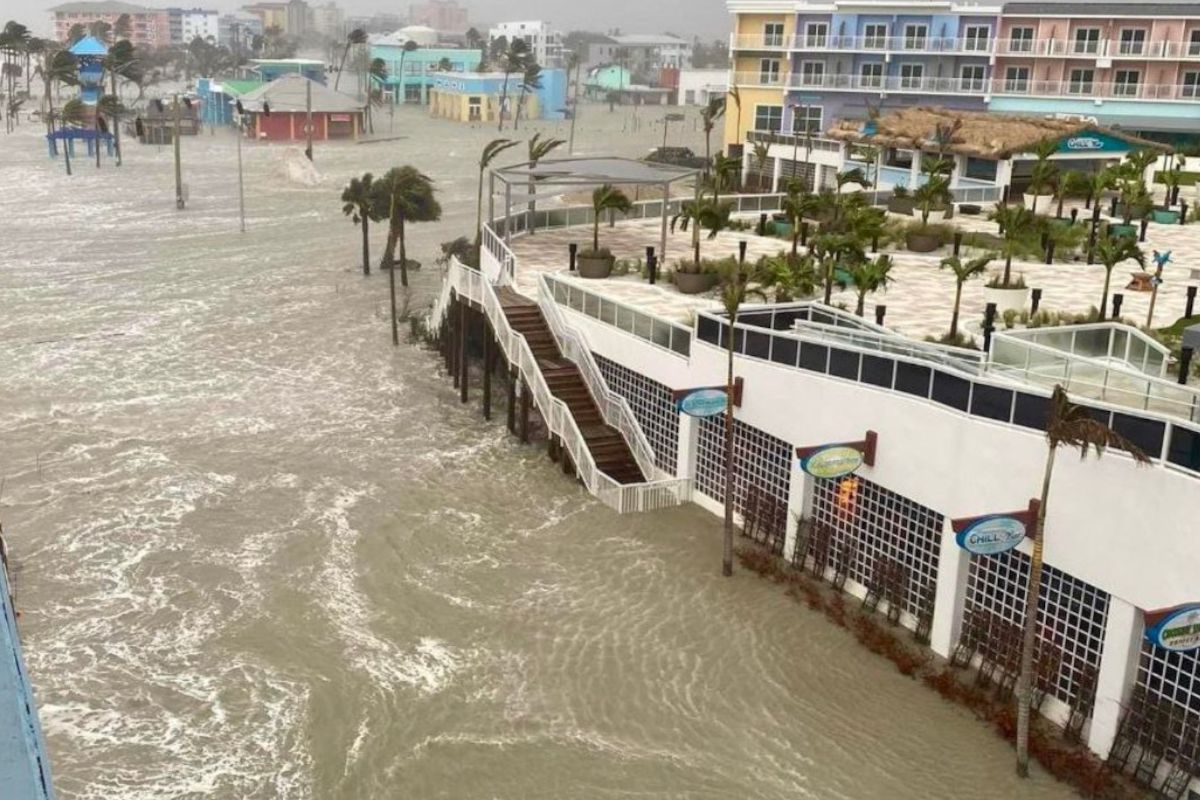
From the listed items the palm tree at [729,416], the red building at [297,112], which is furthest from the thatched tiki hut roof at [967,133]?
the red building at [297,112]

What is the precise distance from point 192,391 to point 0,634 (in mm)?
27414

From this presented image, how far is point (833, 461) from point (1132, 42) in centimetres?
6202

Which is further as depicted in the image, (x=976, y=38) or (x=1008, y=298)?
(x=976, y=38)

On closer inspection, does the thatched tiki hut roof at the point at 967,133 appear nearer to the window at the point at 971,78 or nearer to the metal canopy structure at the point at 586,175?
the window at the point at 971,78

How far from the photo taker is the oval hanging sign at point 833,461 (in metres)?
21.6

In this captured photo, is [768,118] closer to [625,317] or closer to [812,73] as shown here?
[812,73]

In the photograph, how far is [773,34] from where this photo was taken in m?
80.1

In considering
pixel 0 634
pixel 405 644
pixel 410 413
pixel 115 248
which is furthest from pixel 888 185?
pixel 0 634

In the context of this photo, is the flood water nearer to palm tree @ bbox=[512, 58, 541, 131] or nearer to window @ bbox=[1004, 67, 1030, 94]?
window @ bbox=[1004, 67, 1030, 94]

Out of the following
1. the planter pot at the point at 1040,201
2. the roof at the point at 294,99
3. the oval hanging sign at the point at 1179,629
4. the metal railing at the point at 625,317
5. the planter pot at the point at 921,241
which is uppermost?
the roof at the point at 294,99

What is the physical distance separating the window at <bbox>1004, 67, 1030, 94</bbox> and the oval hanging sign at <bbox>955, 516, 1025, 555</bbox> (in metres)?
63.1

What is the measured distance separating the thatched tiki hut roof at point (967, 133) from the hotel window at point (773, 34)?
67.7 ft

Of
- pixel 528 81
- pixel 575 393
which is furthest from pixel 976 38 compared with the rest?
pixel 528 81

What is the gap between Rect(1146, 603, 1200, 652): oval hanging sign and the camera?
15.9m
